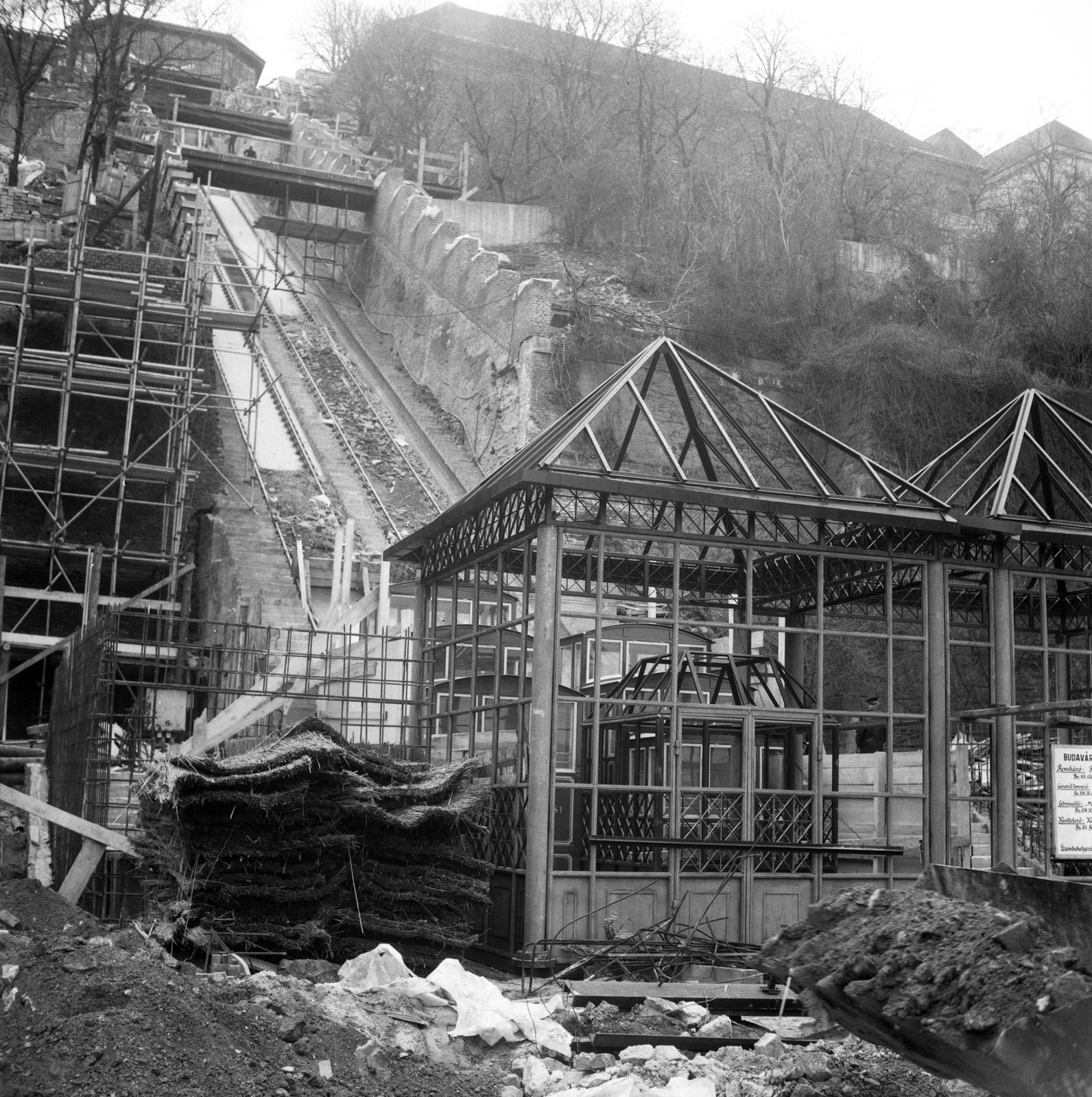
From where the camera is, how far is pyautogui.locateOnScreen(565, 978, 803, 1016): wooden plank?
9812 millimetres

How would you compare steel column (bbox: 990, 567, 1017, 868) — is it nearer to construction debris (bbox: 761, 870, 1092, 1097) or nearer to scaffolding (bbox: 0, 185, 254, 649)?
construction debris (bbox: 761, 870, 1092, 1097)

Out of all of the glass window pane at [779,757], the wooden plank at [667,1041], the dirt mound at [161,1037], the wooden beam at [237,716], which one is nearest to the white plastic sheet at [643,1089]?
the dirt mound at [161,1037]

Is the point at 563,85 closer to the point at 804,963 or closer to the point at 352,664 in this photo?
the point at 352,664

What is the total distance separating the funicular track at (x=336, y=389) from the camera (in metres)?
32.7

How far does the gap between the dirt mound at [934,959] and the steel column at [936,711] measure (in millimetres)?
7044

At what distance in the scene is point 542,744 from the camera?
41.6 feet

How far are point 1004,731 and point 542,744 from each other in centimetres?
546

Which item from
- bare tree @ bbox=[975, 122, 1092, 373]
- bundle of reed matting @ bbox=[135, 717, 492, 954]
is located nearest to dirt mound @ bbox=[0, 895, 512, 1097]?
bundle of reed matting @ bbox=[135, 717, 492, 954]

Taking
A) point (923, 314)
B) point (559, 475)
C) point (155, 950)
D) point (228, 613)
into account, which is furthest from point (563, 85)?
point (155, 950)

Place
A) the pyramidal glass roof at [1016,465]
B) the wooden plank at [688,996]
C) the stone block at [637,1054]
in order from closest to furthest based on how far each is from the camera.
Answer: the stone block at [637,1054] → the wooden plank at [688,996] → the pyramidal glass roof at [1016,465]

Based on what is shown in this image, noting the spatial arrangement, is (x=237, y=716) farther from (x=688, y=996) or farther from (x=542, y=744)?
(x=688, y=996)

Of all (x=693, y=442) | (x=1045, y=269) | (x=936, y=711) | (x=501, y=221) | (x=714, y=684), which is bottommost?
(x=936, y=711)

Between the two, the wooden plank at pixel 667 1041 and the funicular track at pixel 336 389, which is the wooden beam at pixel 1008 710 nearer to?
the wooden plank at pixel 667 1041

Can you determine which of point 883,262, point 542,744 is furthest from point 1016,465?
point 883,262
